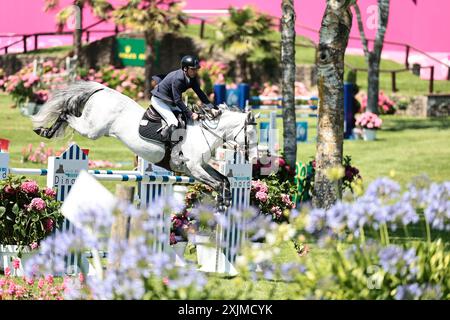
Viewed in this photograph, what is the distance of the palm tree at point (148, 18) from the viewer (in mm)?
38031

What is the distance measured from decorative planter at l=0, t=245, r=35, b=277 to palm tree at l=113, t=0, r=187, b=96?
25097 mm

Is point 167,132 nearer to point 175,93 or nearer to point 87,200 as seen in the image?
point 175,93

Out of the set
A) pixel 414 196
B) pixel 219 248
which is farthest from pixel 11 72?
pixel 414 196

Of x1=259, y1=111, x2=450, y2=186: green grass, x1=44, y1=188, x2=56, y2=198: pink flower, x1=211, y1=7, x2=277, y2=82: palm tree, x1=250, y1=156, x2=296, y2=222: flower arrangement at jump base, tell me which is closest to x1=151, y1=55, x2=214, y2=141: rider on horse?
x1=250, y1=156, x2=296, y2=222: flower arrangement at jump base

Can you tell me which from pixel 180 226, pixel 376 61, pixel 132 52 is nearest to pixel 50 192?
pixel 180 226

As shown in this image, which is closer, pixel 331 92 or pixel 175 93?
pixel 175 93

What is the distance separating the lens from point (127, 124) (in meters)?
15.5

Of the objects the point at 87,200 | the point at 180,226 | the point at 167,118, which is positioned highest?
the point at 167,118

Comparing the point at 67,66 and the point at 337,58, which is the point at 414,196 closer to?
the point at 337,58

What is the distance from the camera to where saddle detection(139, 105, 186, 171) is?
15258mm

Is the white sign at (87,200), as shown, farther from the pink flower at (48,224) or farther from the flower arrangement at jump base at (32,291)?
the pink flower at (48,224)

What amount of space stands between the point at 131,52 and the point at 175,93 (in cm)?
2520

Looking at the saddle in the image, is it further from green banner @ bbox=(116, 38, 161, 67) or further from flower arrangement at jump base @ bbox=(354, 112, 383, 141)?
green banner @ bbox=(116, 38, 161, 67)
